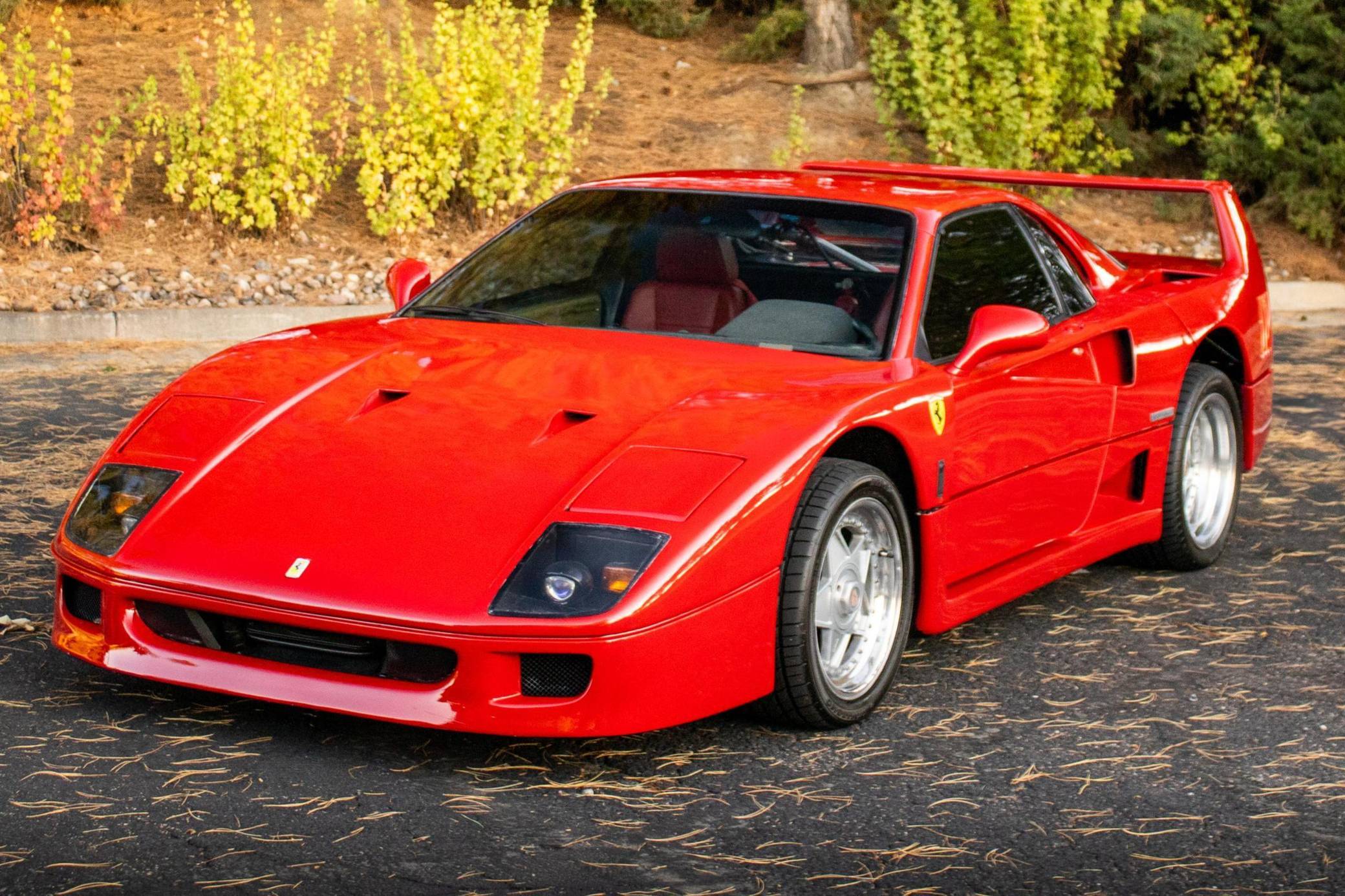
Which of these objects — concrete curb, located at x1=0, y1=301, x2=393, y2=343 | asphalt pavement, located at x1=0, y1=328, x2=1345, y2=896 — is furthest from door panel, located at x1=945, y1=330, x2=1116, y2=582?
concrete curb, located at x1=0, y1=301, x2=393, y2=343

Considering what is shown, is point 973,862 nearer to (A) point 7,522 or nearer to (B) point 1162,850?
(B) point 1162,850

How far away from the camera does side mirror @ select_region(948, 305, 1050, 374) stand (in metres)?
4.87

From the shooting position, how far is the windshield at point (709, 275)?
4949 millimetres

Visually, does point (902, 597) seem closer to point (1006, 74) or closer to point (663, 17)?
point (1006, 74)

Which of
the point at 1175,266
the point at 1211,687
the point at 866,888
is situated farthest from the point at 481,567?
the point at 1175,266

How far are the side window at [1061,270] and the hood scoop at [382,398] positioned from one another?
88.0 inches

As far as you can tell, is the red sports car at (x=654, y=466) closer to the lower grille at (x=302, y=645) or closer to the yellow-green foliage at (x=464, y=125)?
the lower grille at (x=302, y=645)

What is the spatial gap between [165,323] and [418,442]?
702cm

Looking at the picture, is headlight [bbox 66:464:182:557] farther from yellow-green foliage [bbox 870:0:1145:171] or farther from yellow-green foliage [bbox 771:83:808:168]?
yellow-green foliage [bbox 870:0:1145:171]

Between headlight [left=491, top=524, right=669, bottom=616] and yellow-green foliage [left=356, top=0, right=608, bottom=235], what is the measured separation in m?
8.85

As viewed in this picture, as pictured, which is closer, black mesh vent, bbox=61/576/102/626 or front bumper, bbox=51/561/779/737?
front bumper, bbox=51/561/779/737

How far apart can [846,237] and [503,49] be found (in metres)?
8.41

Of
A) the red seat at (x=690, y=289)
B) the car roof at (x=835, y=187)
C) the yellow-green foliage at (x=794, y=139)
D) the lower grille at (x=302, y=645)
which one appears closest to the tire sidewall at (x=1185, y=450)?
the car roof at (x=835, y=187)

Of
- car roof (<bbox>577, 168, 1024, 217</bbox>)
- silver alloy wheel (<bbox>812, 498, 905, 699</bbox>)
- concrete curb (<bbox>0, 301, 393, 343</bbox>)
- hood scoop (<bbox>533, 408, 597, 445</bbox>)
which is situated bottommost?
concrete curb (<bbox>0, 301, 393, 343</bbox>)
